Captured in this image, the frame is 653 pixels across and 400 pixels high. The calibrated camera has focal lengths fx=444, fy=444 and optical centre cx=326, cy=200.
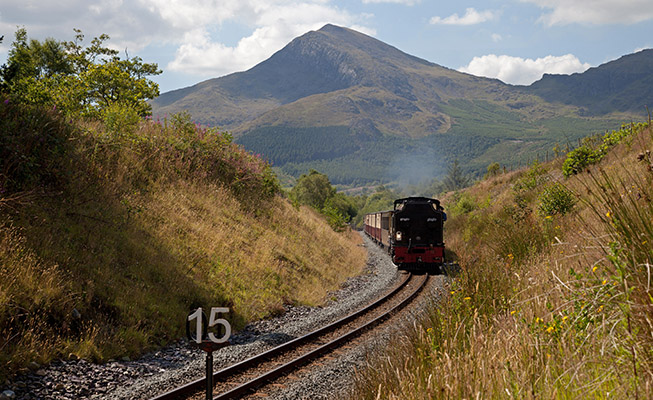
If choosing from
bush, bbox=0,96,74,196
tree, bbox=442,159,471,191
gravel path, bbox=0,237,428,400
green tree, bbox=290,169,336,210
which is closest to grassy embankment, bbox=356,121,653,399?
gravel path, bbox=0,237,428,400

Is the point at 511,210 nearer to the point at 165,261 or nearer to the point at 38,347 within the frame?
the point at 165,261

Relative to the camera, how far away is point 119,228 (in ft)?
43.0

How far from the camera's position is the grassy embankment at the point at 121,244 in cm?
891

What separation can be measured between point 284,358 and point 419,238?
14.3m

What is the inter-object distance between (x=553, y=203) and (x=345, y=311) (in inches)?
360

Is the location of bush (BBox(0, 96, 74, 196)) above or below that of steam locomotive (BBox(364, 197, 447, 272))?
above

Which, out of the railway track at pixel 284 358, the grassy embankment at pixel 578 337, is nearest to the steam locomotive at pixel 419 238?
the railway track at pixel 284 358

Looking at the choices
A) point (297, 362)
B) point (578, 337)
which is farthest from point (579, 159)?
point (578, 337)

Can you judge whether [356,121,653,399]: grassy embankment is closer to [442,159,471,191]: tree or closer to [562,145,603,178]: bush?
[562,145,603,178]: bush

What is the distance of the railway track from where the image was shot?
7676mm

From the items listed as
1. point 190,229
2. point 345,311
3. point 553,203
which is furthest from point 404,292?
point 190,229

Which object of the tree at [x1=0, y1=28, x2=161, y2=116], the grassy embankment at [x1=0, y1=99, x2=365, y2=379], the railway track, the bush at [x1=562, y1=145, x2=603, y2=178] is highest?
the tree at [x1=0, y1=28, x2=161, y2=116]

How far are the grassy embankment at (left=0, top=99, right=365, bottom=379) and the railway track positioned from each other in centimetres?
229

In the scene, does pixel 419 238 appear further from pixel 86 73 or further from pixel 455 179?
pixel 455 179
